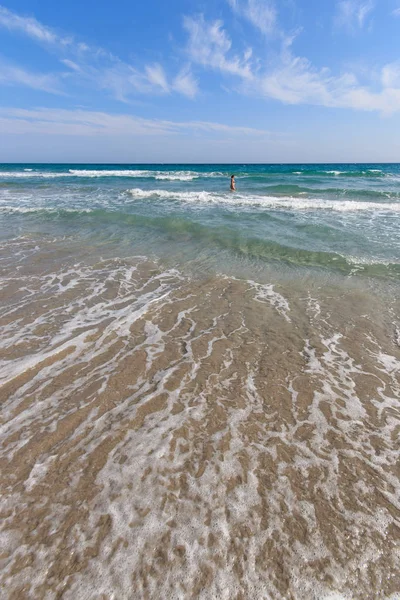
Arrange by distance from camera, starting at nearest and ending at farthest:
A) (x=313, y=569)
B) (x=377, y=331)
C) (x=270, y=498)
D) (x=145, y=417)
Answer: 1. (x=313, y=569)
2. (x=270, y=498)
3. (x=145, y=417)
4. (x=377, y=331)

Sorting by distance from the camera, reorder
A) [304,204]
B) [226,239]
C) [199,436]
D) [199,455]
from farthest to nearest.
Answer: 1. [304,204]
2. [226,239]
3. [199,436]
4. [199,455]

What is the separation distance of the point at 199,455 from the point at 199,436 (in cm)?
25

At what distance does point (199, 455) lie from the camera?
10.6ft

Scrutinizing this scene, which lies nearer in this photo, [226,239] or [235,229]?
[226,239]

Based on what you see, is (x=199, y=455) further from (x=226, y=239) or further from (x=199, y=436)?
(x=226, y=239)

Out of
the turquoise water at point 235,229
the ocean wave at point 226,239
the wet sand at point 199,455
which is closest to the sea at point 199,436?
the wet sand at point 199,455

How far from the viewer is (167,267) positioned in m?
9.25

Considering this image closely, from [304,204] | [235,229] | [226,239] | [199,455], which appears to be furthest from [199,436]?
[304,204]

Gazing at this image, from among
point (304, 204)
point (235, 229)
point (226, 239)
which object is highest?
point (304, 204)

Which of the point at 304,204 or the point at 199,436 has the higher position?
the point at 304,204

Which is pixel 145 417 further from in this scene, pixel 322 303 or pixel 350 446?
pixel 322 303

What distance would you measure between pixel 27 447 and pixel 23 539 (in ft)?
3.16

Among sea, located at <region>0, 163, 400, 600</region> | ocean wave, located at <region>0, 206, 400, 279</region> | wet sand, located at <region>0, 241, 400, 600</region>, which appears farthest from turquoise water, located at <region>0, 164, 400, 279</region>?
wet sand, located at <region>0, 241, 400, 600</region>

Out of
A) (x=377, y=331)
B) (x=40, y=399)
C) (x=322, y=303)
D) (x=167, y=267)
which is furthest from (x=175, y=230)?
(x=40, y=399)
